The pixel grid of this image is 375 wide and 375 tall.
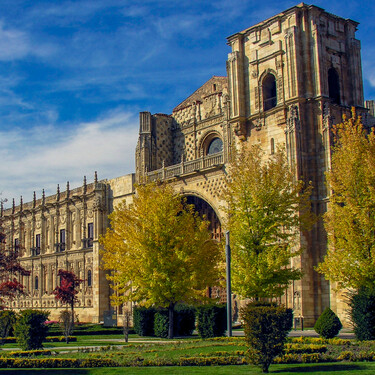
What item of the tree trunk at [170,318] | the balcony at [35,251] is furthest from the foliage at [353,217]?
the balcony at [35,251]

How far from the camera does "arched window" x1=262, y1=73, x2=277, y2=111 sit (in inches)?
1370

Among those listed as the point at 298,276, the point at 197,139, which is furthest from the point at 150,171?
the point at 298,276

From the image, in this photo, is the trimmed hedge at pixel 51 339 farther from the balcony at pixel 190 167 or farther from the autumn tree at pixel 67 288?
the autumn tree at pixel 67 288

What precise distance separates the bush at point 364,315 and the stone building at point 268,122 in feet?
26.0

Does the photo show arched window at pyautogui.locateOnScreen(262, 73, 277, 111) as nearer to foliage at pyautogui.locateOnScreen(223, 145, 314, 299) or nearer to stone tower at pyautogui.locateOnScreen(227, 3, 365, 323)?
stone tower at pyautogui.locateOnScreen(227, 3, 365, 323)

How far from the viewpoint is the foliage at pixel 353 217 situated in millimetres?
23672

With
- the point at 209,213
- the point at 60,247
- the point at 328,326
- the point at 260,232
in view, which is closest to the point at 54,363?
the point at 328,326

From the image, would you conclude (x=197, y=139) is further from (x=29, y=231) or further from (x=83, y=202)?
(x=29, y=231)

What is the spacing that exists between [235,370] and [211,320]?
1069cm

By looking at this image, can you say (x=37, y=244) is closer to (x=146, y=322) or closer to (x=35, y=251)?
(x=35, y=251)

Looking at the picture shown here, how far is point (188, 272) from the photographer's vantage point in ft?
94.7

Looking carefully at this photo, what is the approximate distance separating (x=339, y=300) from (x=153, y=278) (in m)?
9.37

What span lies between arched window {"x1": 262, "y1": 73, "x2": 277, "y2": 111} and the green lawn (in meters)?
21.3

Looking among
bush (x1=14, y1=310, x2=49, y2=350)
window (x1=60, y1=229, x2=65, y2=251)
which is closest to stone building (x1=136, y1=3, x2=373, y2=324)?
bush (x1=14, y1=310, x2=49, y2=350)
